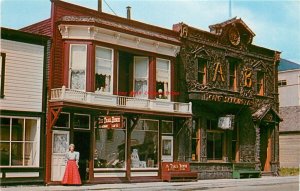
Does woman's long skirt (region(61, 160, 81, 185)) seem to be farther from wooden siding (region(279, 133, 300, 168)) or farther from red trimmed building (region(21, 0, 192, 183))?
wooden siding (region(279, 133, 300, 168))

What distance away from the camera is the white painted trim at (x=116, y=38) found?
2448cm

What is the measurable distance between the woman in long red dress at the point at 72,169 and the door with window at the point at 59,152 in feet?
3.00

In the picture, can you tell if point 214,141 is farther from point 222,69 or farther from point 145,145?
point 145,145

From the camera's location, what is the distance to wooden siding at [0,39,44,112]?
22.6m

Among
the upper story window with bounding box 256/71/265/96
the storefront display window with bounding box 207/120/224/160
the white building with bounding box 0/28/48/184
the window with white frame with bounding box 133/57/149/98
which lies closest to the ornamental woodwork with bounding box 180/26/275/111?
the upper story window with bounding box 256/71/265/96

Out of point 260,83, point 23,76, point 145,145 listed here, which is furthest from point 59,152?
point 260,83

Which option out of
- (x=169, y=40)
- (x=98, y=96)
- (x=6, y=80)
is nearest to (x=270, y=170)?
(x=169, y=40)

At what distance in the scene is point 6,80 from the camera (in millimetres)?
22562

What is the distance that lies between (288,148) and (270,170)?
29.0 feet

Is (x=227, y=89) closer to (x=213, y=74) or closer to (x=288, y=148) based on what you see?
(x=213, y=74)

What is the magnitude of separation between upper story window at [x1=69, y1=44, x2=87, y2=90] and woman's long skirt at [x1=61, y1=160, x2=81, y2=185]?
3790mm

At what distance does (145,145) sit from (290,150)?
812 inches

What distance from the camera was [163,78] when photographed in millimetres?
28734

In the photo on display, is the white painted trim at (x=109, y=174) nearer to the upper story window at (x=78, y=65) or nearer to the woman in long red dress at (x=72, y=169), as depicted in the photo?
the woman in long red dress at (x=72, y=169)
